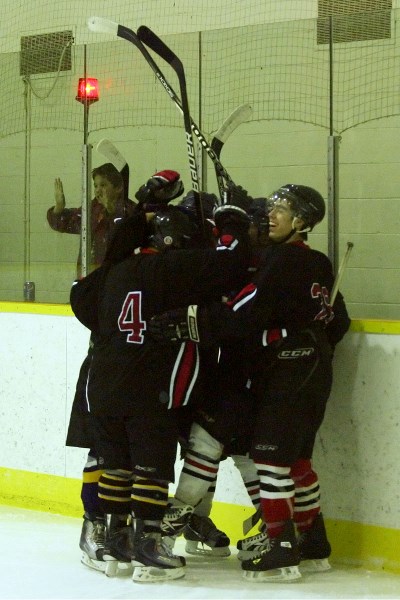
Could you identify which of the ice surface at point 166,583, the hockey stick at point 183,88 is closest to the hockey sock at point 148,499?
the ice surface at point 166,583

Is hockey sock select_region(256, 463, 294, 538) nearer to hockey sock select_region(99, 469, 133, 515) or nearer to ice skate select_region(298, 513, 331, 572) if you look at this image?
ice skate select_region(298, 513, 331, 572)

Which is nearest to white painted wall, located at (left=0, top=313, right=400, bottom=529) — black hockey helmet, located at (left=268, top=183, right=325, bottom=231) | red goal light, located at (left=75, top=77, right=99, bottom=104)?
black hockey helmet, located at (left=268, top=183, right=325, bottom=231)

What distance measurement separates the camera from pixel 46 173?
15.9 ft

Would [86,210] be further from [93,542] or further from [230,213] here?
[93,542]

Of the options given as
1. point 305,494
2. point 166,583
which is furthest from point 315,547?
point 166,583

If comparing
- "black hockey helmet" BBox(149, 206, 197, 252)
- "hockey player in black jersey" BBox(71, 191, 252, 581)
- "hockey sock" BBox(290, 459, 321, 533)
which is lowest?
"hockey sock" BBox(290, 459, 321, 533)

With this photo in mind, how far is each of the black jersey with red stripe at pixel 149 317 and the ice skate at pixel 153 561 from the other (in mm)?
409

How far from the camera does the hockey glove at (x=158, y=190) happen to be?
3.32m

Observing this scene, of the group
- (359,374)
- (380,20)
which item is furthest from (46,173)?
(359,374)

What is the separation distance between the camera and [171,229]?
10.6 ft

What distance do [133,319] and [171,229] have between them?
31 centimetres

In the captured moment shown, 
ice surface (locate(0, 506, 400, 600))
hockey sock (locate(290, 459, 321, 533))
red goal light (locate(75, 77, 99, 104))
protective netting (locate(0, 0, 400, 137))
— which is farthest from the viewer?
red goal light (locate(75, 77, 99, 104))

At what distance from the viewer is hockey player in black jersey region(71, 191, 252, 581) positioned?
10.5 feet

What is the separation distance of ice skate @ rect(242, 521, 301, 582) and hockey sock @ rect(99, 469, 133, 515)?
461 mm
